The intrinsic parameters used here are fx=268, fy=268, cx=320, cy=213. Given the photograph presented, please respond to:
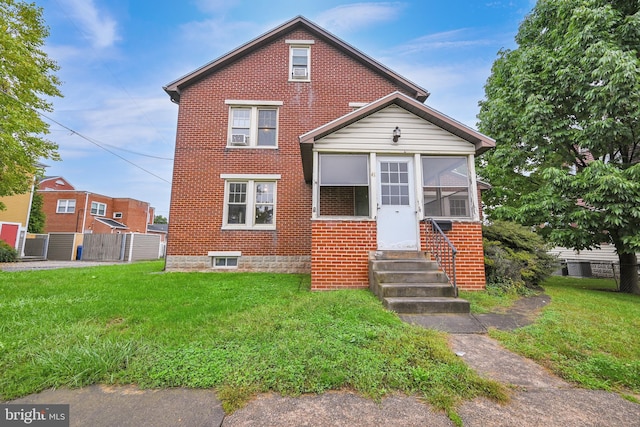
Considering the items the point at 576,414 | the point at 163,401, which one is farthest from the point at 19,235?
the point at 576,414

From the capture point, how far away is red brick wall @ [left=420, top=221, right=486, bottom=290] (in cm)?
593

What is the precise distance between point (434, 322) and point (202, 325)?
3258 millimetres

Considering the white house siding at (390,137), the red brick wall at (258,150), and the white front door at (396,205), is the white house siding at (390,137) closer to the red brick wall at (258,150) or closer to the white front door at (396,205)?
the white front door at (396,205)

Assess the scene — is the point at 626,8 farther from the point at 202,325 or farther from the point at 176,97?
the point at 176,97

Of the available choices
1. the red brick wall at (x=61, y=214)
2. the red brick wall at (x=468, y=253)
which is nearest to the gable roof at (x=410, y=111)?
the red brick wall at (x=468, y=253)

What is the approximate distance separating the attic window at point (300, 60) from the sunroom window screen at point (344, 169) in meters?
5.34

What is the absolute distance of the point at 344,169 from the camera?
21.2ft

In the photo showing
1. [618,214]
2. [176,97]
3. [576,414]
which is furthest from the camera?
[176,97]

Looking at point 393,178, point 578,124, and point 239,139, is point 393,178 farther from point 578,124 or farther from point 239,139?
point 578,124

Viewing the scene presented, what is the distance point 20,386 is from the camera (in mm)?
2156

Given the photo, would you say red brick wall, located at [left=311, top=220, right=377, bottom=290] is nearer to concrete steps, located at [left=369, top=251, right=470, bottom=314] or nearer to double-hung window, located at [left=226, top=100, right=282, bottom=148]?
concrete steps, located at [left=369, top=251, right=470, bottom=314]

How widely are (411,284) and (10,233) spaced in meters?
23.4

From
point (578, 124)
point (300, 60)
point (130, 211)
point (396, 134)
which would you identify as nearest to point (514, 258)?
point (396, 134)

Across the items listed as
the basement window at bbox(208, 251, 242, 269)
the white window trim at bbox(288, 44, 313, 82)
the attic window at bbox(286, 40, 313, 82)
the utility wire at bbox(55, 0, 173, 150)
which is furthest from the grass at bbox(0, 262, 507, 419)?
the utility wire at bbox(55, 0, 173, 150)
